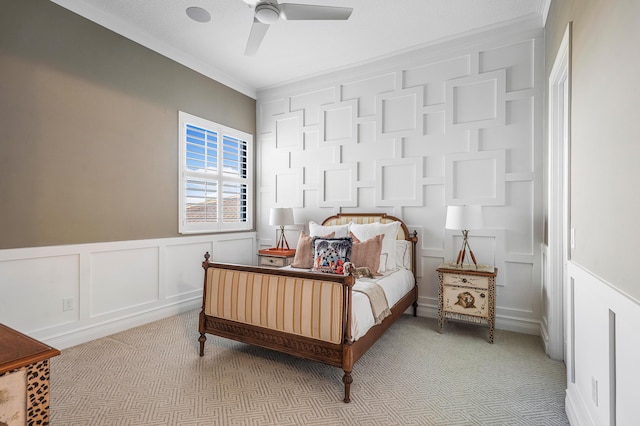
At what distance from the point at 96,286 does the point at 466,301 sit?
11.9ft

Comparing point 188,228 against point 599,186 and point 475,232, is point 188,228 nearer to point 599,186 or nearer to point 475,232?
point 475,232

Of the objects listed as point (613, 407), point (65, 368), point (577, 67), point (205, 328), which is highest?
point (577, 67)

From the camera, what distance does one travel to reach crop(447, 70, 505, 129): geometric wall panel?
3379mm

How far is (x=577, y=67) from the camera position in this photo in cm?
182

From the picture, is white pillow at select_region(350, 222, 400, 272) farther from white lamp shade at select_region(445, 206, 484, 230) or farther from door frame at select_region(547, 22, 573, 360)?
door frame at select_region(547, 22, 573, 360)

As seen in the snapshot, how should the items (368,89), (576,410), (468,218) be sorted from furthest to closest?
(368,89) → (468,218) → (576,410)

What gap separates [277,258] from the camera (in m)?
4.21

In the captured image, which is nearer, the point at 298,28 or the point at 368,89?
the point at 298,28

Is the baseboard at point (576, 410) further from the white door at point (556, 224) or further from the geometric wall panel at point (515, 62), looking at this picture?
the geometric wall panel at point (515, 62)

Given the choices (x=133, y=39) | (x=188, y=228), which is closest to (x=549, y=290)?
(x=188, y=228)

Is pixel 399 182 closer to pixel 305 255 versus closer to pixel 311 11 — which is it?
pixel 305 255

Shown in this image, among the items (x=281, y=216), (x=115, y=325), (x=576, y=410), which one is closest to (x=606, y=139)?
(x=576, y=410)

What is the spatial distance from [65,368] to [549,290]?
4.03 metres

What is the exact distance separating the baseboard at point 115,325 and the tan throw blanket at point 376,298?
243cm
